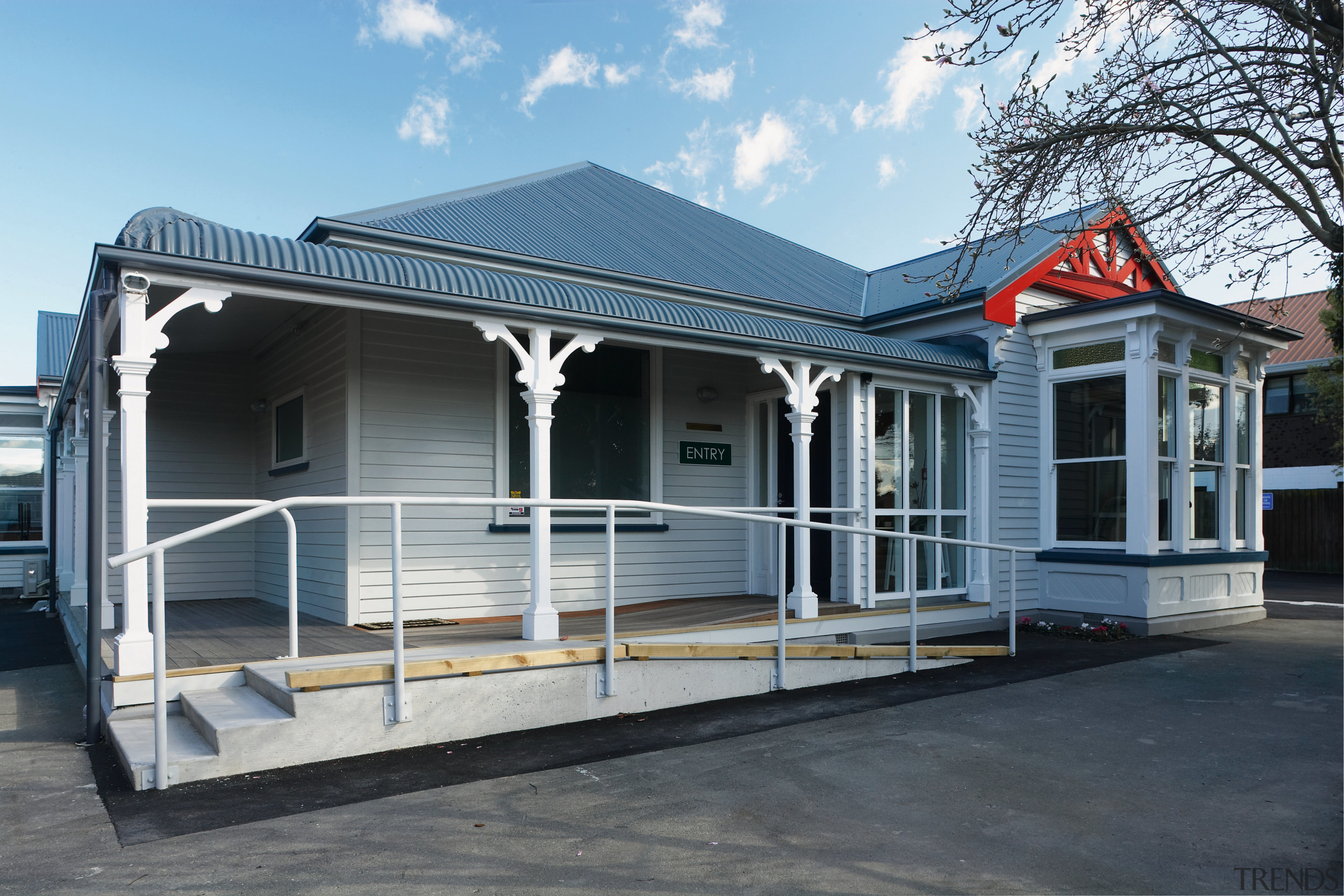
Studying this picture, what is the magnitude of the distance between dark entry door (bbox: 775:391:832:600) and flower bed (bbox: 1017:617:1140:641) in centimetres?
229

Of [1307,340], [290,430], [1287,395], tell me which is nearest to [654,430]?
[290,430]

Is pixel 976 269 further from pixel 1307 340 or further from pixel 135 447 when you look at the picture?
pixel 1307 340

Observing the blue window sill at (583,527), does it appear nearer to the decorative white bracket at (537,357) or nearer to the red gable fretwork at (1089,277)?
the decorative white bracket at (537,357)

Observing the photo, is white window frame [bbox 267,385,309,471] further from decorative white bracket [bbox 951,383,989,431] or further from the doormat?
decorative white bracket [bbox 951,383,989,431]

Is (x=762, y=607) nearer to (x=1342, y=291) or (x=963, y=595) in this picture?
(x=963, y=595)

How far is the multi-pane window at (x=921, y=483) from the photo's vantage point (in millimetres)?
8844

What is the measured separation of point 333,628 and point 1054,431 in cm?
781

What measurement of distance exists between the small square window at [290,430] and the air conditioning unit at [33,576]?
25.3 ft

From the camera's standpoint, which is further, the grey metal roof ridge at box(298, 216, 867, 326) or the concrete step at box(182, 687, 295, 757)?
the grey metal roof ridge at box(298, 216, 867, 326)

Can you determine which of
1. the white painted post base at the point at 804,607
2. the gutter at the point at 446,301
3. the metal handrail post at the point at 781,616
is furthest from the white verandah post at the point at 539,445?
the white painted post base at the point at 804,607

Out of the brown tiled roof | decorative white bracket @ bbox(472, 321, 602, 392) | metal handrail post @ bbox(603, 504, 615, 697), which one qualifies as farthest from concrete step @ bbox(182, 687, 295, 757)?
the brown tiled roof

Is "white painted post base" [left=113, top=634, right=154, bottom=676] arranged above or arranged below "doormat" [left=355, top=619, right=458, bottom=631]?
above

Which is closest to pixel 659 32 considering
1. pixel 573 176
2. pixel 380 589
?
pixel 573 176

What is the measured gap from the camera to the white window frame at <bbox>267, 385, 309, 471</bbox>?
816cm
